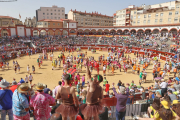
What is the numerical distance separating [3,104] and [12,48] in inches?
1189

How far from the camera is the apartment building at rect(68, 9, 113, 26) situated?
67.1m

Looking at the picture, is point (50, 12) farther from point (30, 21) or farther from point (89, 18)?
point (89, 18)

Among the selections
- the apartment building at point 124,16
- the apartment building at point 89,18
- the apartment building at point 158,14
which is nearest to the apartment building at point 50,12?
the apartment building at point 89,18

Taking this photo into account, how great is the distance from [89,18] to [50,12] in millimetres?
22120

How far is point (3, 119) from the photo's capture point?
4.44m

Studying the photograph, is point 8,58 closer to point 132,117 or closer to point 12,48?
point 12,48

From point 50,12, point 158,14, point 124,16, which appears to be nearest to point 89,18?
point 124,16

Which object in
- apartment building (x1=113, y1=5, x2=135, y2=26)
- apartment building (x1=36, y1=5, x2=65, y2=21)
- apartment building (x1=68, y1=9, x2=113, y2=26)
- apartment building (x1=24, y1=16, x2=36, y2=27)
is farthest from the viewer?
apartment building (x1=24, y1=16, x2=36, y2=27)

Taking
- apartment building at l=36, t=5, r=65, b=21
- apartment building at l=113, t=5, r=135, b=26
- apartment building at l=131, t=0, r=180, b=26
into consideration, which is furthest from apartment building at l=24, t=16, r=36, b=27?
apartment building at l=131, t=0, r=180, b=26

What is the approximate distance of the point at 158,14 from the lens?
173 ft

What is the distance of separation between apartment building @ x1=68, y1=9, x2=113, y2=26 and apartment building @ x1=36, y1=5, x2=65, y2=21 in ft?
20.3

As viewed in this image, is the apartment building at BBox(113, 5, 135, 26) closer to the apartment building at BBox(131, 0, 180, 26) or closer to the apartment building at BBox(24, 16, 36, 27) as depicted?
the apartment building at BBox(131, 0, 180, 26)

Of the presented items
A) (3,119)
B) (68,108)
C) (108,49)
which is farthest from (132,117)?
(108,49)

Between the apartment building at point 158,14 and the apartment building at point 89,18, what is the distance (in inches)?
800
